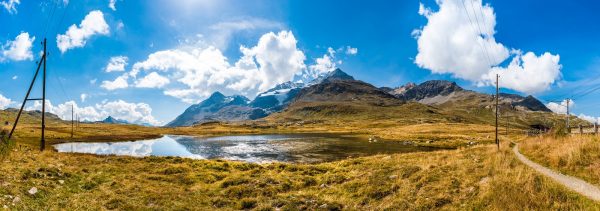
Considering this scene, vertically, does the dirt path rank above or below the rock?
above

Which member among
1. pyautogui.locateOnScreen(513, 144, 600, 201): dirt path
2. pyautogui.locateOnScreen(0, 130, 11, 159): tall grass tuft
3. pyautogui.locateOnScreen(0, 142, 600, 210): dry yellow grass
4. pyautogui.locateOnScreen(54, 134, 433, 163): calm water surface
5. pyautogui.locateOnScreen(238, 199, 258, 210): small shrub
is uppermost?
pyautogui.locateOnScreen(0, 130, 11, 159): tall grass tuft

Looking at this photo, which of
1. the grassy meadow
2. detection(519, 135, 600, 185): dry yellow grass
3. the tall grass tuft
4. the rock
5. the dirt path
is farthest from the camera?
Result: the tall grass tuft

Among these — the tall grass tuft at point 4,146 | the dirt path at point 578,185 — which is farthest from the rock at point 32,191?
the dirt path at point 578,185

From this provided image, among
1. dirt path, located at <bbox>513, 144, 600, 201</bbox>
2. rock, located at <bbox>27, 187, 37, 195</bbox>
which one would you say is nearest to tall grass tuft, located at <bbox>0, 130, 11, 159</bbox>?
rock, located at <bbox>27, 187, 37, 195</bbox>

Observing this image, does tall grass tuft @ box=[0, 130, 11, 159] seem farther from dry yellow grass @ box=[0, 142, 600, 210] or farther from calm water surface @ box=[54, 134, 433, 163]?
calm water surface @ box=[54, 134, 433, 163]

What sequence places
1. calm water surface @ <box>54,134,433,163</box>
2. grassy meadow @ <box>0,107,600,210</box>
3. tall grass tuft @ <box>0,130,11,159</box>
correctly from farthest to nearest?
calm water surface @ <box>54,134,433,163</box>
tall grass tuft @ <box>0,130,11,159</box>
grassy meadow @ <box>0,107,600,210</box>

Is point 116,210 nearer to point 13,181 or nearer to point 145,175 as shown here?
point 13,181

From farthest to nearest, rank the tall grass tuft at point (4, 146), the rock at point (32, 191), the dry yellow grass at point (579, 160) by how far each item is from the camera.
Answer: the tall grass tuft at point (4, 146)
the rock at point (32, 191)
the dry yellow grass at point (579, 160)

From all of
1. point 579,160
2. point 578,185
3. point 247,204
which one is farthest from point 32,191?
point 579,160

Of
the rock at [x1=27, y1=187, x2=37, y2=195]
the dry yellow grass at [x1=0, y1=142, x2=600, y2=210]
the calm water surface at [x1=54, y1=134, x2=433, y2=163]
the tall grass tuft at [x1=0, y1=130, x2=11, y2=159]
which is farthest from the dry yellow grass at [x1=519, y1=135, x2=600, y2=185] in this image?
the tall grass tuft at [x1=0, y1=130, x2=11, y2=159]

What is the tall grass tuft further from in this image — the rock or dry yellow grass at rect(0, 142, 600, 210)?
the rock

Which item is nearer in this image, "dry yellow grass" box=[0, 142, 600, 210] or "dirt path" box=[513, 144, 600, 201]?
"dirt path" box=[513, 144, 600, 201]

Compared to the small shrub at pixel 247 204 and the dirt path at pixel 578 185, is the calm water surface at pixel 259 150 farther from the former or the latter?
the dirt path at pixel 578 185

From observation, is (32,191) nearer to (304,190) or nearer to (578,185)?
(304,190)
